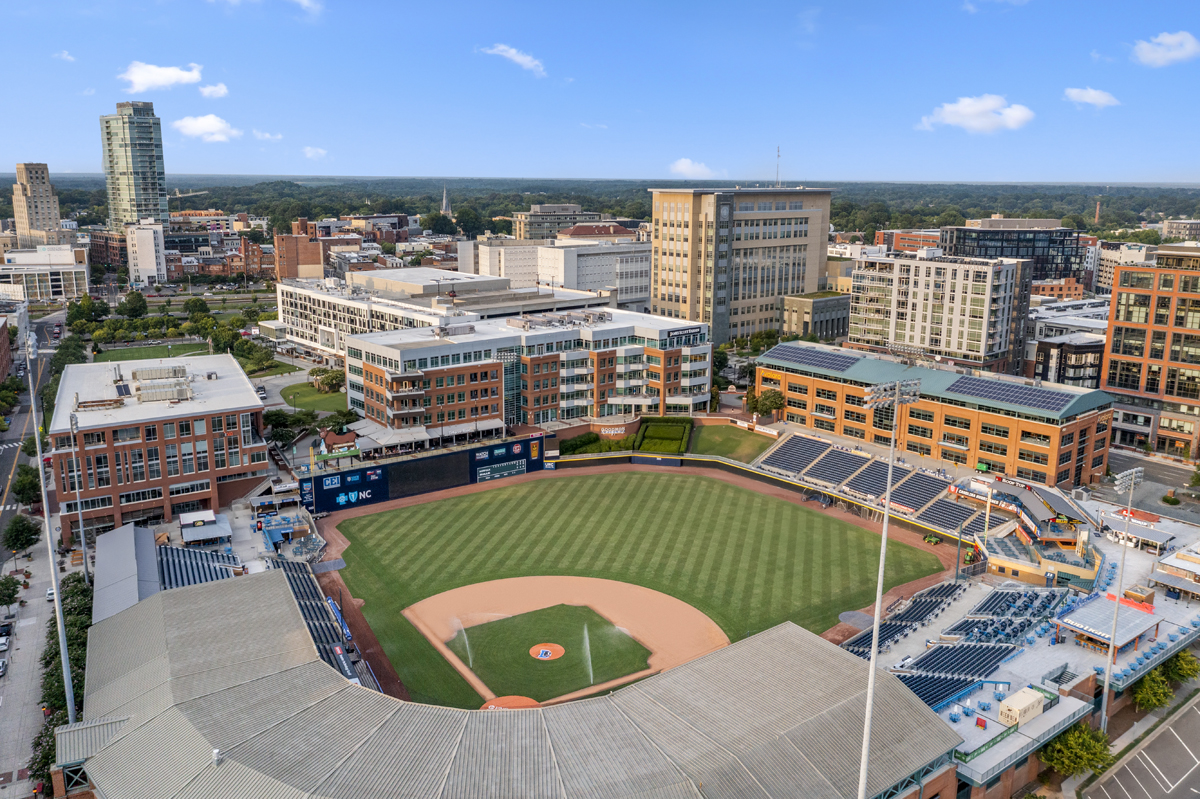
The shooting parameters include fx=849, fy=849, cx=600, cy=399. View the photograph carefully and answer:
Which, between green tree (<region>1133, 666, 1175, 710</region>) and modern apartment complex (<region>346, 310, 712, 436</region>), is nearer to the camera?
green tree (<region>1133, 666, 1175, 710</region>)

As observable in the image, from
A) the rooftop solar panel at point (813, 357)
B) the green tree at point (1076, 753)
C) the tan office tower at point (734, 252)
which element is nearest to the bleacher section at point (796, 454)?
the rooftop solar panel at point (813, 357)

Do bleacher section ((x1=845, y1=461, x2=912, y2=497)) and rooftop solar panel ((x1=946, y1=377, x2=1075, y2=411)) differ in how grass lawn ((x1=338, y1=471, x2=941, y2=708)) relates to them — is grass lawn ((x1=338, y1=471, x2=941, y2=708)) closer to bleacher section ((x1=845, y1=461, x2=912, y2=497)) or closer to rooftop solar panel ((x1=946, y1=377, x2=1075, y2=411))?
bleacher section ((x1=845, y1=461, x2=912, y2=497))

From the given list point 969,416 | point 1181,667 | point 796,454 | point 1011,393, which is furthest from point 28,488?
point 1011,393

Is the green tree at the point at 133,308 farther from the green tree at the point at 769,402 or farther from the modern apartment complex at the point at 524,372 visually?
the green tree at the point at 769,402

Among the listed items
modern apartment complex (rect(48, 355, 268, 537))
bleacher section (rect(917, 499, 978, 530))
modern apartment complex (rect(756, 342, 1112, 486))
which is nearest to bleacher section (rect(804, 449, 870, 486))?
modern apartment complex (rect(756, 342, 1112, 486))

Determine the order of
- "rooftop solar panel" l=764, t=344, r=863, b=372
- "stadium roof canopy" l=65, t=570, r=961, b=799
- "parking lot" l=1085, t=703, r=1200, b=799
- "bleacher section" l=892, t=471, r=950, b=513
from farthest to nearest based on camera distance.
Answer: "rooftop solar panel" l=764, t=344, r=863, b=372
"bleacher section" l=892, t=471, r=950, b=513
"parking lot" l=1085, t=703, r=1200, b=799
"stadium roof canopy" l=65, t=570, r=961, b=799

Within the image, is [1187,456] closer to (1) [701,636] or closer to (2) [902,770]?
(1) [701,636]

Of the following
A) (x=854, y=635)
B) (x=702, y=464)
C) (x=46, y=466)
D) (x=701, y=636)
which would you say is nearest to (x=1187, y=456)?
(x=702, y=464)
